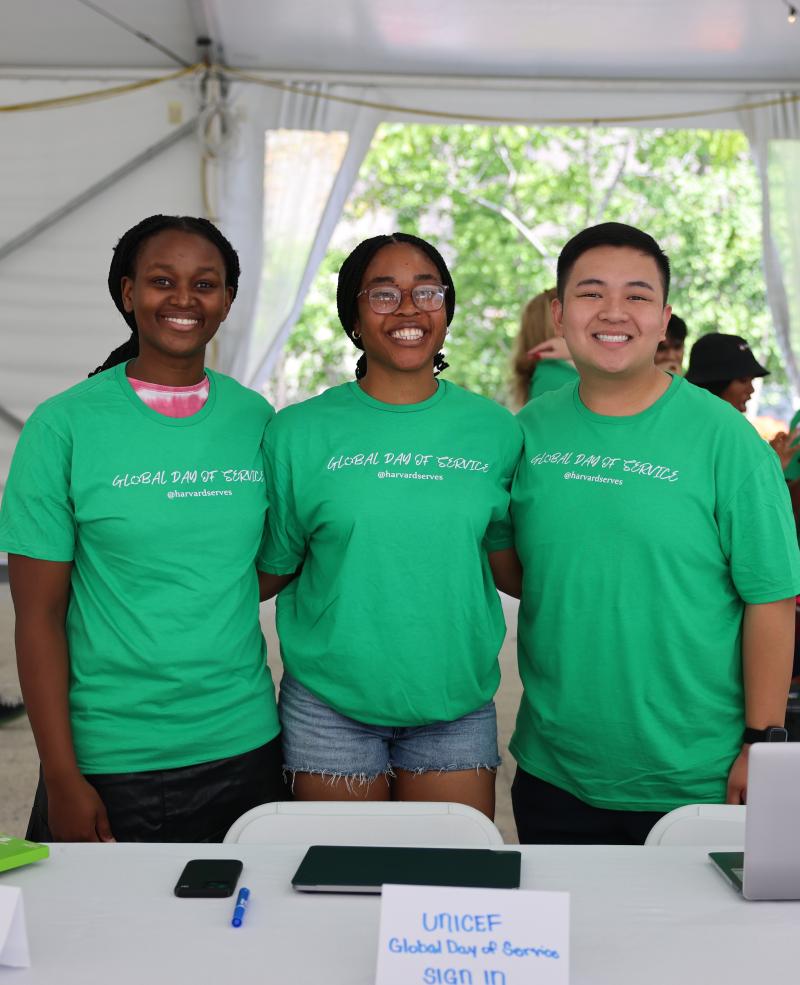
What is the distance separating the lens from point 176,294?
175 cm

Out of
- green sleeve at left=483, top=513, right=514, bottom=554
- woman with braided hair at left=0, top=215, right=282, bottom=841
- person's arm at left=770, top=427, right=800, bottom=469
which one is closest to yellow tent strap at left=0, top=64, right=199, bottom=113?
person's arm at left=770, top=427, right=800, bottom=469

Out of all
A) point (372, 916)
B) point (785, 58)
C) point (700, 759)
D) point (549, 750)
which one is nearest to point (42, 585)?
point (372, 916)

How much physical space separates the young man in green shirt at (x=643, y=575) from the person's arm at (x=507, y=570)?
5.0 inches

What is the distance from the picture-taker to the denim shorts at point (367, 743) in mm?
1756

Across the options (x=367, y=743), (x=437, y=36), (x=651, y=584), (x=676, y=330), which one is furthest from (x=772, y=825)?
(x=437, y=36)

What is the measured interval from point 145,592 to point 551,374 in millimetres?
1787

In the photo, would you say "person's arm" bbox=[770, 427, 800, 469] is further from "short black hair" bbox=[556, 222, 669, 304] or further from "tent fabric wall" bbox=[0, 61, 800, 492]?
"tent fabric wall" bbox=[0, 61, 800, 492]

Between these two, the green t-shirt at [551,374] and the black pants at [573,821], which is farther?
the green t-shirt at [551,374]

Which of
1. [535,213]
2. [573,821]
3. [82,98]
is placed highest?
[535,213]

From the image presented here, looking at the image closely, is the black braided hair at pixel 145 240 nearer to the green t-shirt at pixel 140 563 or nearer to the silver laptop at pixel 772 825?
the green t-shirt at pixel 140 563

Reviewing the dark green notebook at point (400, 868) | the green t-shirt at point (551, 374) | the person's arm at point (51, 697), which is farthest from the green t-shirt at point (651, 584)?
the green t-shirt at point (551, 374)

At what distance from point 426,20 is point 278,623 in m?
3.91

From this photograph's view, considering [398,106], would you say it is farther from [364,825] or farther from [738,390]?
[364,825]

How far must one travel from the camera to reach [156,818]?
5.59 feet
